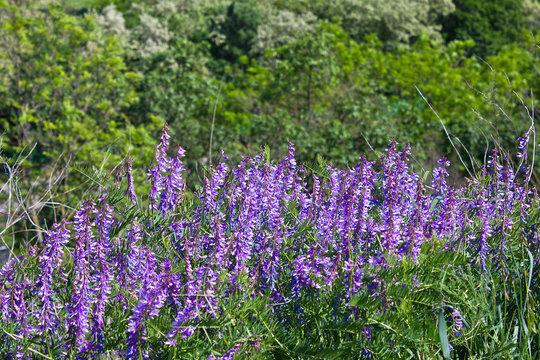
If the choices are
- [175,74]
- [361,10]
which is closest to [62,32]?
[175,74]

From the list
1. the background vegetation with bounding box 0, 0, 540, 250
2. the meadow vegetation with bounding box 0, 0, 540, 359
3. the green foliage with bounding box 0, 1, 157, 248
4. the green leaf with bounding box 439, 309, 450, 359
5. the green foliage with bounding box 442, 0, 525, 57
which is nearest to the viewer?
the green leaf with bounding box 439, 309, 450, 359

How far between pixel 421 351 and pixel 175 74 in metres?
11.2

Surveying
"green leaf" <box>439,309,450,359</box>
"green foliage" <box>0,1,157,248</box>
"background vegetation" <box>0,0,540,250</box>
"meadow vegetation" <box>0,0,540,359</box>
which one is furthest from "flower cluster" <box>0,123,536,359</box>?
"green foliage" <box>0,1,157,248</box>

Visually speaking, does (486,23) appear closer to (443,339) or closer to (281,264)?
(281,264)

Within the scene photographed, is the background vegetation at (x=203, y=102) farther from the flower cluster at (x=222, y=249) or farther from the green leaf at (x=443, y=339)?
the green leaf at (x=443, y=339)

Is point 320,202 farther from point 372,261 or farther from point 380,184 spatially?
point 372,261

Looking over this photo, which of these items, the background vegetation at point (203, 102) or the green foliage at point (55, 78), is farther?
the green foliage at point (55, 78)

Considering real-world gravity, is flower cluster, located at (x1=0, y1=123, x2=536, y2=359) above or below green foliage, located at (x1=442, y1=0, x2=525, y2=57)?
above

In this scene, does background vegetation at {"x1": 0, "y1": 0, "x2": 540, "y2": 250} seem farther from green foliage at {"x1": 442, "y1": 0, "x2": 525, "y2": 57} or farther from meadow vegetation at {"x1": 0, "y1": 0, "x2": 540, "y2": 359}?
green foliage at {"x1": 442, "y1": 0, "x2": 525, "y2": 57}

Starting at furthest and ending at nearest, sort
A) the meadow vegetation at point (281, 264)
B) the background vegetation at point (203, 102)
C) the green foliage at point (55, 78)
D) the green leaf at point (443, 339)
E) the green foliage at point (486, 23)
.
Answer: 1. the green foliage at point (486, 23)
2. the green foliage at point (55, 78)
3. the background vegetation at point (203, 102)
4. the meadow vegetation at point (281, 264)
5. the green leaf at point (443, 339)

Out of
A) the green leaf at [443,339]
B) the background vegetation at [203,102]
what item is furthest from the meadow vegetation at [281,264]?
the background vegetation at [203,102]

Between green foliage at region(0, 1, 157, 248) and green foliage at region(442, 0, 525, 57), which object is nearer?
green foliage at region(0, 1, 157, 248)

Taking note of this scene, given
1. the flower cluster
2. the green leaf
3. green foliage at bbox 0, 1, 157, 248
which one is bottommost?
green foliage at bbox 0, 1, 157, 248

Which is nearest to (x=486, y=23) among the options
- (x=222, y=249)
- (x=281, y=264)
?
(x=281, y=264)
